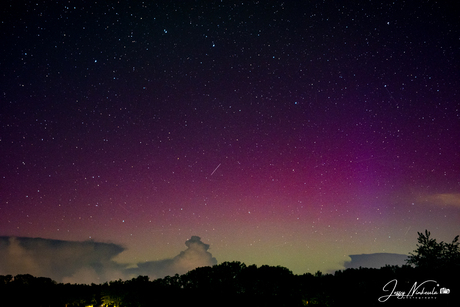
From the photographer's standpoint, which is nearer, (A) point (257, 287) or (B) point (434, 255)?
(B) point (434, 255)

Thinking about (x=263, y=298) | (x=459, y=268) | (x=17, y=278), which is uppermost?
(x=17, y=278)

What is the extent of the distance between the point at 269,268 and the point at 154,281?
2240 cm

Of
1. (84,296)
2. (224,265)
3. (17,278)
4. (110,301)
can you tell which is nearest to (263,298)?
(224,265)

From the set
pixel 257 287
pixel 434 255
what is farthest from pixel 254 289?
pixel 434 255

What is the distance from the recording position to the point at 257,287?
5312 centimetres

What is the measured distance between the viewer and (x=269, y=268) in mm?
55625

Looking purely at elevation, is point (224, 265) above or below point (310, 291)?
above

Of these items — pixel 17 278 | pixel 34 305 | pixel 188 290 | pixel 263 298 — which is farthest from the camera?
pixel 17 278

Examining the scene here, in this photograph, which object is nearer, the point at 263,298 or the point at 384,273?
the point at 384,273

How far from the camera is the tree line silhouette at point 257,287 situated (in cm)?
2838

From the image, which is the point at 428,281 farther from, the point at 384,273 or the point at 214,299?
the point at 214,299

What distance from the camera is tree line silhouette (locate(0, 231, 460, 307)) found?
28.4 meters

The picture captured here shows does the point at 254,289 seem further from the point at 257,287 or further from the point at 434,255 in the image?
the point at 434,255

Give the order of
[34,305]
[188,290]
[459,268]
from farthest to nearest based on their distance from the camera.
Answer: [188,290]
[34,305]
[459,268]
